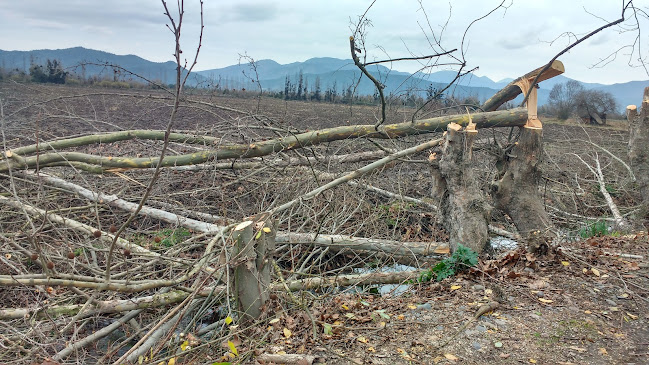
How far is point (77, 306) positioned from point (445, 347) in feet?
9.49

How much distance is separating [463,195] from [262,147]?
2.61 meters

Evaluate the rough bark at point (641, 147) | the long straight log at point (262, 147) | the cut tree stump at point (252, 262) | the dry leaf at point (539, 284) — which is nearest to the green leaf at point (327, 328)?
the cut tree stump at point (252, 262)

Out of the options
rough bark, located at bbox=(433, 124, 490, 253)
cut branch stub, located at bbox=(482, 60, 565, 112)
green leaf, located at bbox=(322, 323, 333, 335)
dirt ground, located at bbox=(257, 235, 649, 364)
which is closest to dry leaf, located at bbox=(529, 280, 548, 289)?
dirt ground, located at bbox=(257, 235, 649, 364)

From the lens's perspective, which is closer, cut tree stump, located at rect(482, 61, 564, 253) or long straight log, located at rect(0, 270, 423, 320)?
long straight log, located at rect(0, 270, 423, 320)

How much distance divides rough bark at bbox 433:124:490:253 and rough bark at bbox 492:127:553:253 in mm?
1052

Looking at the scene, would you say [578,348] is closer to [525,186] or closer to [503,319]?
[503,319]

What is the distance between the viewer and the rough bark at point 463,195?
4.22m

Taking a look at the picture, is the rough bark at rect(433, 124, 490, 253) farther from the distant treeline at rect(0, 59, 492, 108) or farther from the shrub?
the distant treeline at rect(0, 59, 492, 108)

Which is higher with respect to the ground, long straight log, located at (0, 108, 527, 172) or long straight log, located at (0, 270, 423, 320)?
long straight log, located at (0, 108, 527, 172)

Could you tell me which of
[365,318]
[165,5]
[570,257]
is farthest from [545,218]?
[165,5]

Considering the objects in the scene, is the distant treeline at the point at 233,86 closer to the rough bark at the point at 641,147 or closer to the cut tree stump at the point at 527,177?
the cut tree stump at the point at 527,177

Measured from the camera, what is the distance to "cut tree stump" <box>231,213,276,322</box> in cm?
315

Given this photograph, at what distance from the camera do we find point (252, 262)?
3.17m

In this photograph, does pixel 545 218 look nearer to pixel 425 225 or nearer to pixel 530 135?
pixel 530 135
